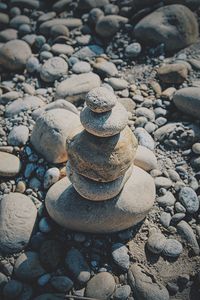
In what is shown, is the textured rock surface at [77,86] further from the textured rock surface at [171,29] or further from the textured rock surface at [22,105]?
the textured rock surface at [171,29]

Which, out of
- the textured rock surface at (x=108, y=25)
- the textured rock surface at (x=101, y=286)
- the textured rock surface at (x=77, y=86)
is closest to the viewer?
the textured rock surface at (x=101, y=286)

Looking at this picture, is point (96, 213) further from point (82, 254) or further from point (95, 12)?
point (95, 12)

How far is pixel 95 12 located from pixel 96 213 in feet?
10.9

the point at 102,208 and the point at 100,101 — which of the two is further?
the point at 102,208

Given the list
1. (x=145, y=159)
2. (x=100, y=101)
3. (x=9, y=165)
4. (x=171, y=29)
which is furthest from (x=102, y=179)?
(x=171, y=29)

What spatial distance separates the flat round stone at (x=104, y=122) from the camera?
276 cm

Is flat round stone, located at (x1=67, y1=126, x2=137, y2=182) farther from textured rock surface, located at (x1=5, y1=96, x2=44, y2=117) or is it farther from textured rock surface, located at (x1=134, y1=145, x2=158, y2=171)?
textured rock surface, located at (x1=5, y1=96, x2=44, y2=117)

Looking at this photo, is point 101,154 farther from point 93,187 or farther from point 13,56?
point 13,56

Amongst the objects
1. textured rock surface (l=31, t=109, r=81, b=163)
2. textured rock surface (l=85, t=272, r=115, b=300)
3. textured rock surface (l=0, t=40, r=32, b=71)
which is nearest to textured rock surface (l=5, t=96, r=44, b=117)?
textured rock surface (l=31, t=109, r=81, b=163)

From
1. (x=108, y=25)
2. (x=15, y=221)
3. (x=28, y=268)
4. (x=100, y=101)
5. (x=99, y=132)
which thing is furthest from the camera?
(x=108, y=25)

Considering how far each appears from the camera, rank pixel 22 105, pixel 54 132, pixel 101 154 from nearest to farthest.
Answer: pixel 101 154 → pixel 54 132 → pixel 22 105

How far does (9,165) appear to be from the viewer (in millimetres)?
3826

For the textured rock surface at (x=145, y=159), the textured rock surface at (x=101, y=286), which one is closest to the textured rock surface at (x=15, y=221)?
the textured rock surface at (x=101, y=286)

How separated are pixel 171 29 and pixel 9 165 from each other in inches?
111
